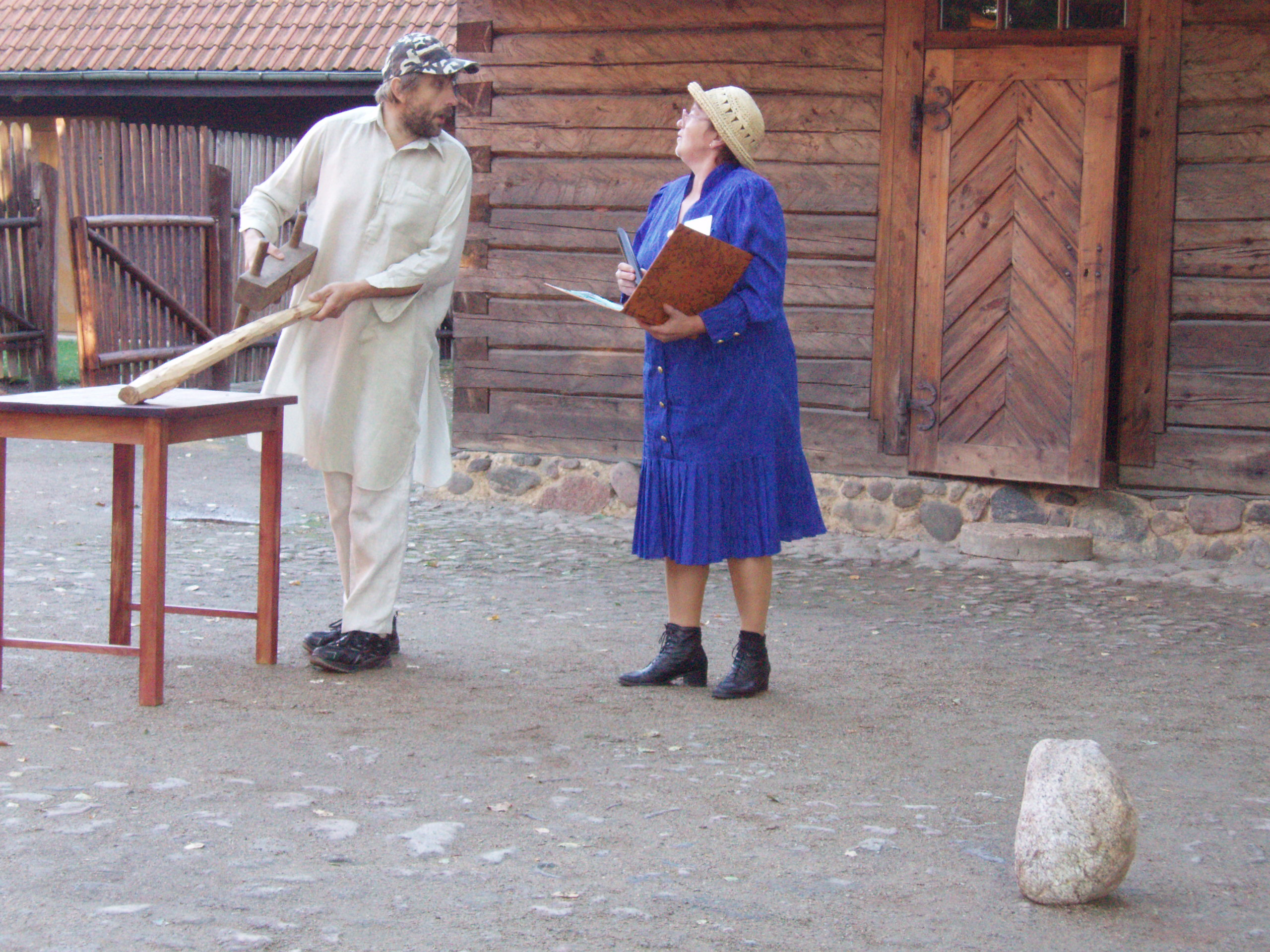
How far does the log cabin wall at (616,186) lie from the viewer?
23.7 feet

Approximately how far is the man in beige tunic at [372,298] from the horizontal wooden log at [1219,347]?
363 cm

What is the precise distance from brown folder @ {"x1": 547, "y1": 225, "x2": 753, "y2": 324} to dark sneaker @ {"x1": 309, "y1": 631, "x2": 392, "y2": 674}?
125 cm

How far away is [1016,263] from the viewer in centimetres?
684

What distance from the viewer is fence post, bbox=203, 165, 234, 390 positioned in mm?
12648

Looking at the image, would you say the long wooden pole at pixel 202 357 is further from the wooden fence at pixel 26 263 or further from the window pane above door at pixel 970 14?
the wooden fence at pixel 26 263

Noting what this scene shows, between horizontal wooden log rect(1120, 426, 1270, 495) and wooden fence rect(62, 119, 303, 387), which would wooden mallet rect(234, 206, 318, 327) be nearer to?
horizontal wooden log rect(1120, 426, 1270, 495)

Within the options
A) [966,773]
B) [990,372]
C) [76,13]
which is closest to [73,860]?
[966,773]

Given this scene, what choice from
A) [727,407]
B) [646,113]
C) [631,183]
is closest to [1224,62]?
[646,113]

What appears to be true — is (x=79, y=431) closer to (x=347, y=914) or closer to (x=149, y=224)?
(x=347, y=914)

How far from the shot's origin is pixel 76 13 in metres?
15.5

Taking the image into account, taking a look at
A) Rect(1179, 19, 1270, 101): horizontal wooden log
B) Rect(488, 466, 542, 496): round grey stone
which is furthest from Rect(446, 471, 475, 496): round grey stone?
Rect(1179, 19, 1270, 101): horizontal wooden log

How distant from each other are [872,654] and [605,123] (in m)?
Answer: 3.70

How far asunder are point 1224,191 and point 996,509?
5.64 feet

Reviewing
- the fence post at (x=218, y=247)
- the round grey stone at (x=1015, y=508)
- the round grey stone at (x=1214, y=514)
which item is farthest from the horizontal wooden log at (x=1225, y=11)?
the fence post at (x=218, y=247)
